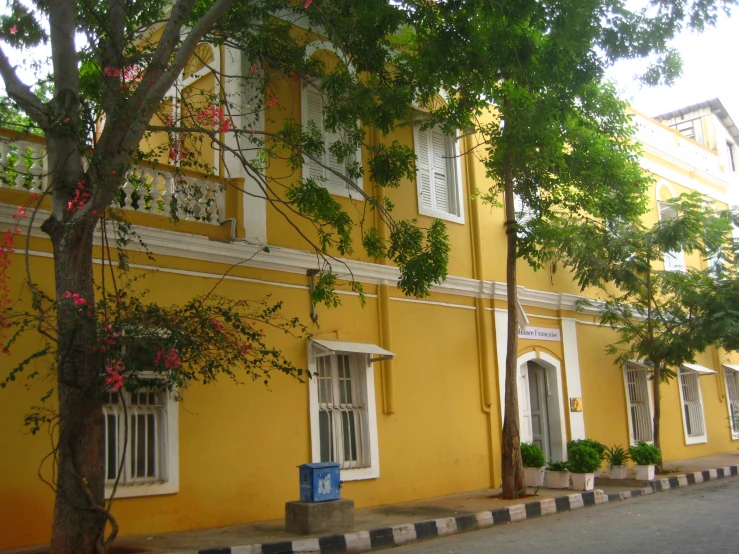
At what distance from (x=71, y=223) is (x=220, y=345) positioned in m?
1.62

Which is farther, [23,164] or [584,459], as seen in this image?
[584,459]

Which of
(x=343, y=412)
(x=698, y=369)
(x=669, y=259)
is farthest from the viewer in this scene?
→ (x=669, y=259)

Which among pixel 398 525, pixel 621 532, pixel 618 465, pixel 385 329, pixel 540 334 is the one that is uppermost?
pixel 540 334

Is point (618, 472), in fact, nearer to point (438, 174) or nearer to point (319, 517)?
point (438, 174)

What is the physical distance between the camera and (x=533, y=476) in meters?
12.0

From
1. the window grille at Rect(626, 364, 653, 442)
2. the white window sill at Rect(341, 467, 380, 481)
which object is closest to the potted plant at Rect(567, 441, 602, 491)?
the white window sill at Rect(341, 467, 380, 481)

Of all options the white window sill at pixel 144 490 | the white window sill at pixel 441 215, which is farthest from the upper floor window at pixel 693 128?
the white window sill at pixel 144 490

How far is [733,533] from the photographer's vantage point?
7.68 metres

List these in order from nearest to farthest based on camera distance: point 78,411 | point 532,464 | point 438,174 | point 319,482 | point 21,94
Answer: point 78,411 < point 21,94 < point 319,482 < point 532,464 < point 438,174

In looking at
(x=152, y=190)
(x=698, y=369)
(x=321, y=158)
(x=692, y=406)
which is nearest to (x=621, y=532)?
(x=321, y=158)

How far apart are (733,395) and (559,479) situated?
34.8 feet

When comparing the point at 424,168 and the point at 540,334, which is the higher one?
the point at 424,168

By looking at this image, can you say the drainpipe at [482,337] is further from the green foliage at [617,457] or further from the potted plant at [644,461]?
the potted plant at [644,461]

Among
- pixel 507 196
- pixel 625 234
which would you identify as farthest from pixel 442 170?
pixel 625 234
